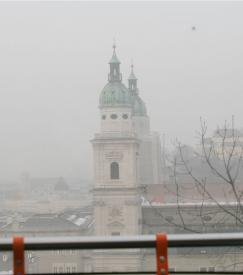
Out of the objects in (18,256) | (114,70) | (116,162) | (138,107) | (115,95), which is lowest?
(18,256)

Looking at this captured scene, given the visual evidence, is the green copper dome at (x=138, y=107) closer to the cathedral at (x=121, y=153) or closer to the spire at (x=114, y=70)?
the cathedral at (x=121, y=153)

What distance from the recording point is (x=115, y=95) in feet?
11.9

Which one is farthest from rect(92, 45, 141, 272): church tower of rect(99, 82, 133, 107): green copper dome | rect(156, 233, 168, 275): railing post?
rect(156, 233, 168, 275): railing post

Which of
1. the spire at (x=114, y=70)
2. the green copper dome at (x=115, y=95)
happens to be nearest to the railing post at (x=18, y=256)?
the spire at (x=114, y=70)

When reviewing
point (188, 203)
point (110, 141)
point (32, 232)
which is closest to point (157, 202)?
point (188, 203)

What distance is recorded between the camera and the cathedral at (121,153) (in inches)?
112

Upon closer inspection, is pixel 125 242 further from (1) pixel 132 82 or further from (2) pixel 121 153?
(1) pixel 132 82

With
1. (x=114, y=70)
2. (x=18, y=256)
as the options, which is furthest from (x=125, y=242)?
(x=114, y=70)

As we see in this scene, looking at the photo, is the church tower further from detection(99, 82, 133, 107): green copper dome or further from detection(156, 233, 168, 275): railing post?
detection(156, 233, 168, 275): railing post

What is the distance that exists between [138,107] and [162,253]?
2.87 meters

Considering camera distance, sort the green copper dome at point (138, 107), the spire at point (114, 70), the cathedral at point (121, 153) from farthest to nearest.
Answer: the green copper dome at point (138, 107) < the spire at point (114, 70) < the cathedral at point (121, 153)

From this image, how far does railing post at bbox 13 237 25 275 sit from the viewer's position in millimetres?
722

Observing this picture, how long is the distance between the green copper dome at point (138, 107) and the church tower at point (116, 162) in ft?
0.10

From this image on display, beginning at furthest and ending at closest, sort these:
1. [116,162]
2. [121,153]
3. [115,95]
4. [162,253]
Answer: [115,95] < [116,162] < [121,153] < [162,253]
